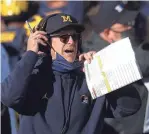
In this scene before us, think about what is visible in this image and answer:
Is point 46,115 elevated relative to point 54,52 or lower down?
lower down

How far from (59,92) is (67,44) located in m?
0.24

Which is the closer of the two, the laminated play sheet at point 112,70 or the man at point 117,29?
the laminated play sheet at point 112,70

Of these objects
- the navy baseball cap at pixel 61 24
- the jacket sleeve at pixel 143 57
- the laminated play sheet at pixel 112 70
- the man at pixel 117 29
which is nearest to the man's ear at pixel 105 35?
the man at pixel 117 29

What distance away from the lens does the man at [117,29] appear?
4.21m

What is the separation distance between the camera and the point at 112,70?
2.52m

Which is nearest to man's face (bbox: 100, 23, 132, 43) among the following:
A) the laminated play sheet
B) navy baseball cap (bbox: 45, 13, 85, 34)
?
navy baseball cap (bbox: 45, 13, 85, 34)

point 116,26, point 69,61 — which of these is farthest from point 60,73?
point 116,26

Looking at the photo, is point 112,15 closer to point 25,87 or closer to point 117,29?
point 117,29

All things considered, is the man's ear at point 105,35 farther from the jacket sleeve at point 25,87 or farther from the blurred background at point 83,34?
the jacket sleeve at point 25,87

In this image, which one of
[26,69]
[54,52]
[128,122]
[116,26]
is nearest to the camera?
[26,69]

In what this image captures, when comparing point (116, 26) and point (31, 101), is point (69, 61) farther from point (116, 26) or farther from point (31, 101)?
point (116, 26)

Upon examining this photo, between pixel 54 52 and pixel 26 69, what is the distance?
224 millimetres

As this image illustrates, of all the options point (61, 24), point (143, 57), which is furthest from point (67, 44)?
point (143, 57)

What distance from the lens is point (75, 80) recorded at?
2699mm
